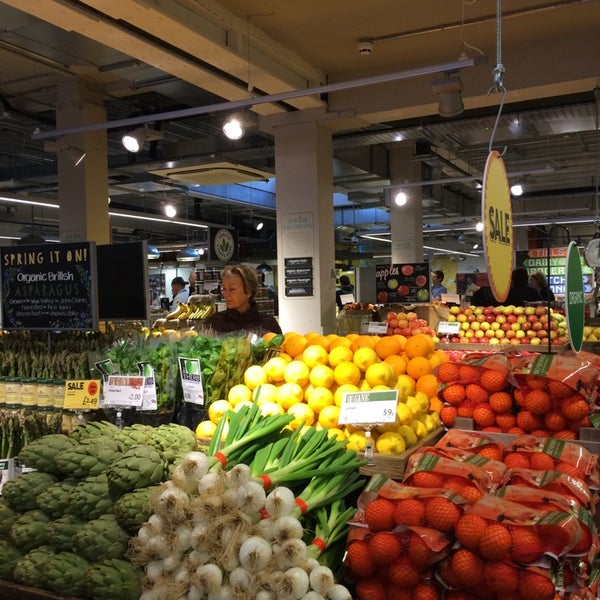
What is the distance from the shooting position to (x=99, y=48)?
21.7ft

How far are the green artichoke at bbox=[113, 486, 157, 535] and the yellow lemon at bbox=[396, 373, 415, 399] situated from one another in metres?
1.21

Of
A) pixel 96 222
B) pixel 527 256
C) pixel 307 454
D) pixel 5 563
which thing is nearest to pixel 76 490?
pixel 5 563

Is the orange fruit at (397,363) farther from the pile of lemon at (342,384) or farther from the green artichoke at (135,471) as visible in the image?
the green artichoke at (135,471)

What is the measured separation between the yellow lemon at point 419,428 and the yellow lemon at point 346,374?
0.30m

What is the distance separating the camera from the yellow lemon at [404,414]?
8.43 ft

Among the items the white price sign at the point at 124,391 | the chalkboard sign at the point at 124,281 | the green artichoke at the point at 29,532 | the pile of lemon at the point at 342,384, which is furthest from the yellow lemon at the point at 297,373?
the chalkboard sign at the point at 124,281

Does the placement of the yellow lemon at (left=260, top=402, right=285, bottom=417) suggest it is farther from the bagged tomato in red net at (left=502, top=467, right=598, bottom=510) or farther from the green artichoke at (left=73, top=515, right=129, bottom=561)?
the bagged tomato in red net at (left=502, top=467, right=598, bottom=510)

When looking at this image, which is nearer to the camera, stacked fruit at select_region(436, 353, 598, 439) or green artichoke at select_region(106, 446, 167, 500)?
green artichoke at select_region(106, 446, 167, 500)

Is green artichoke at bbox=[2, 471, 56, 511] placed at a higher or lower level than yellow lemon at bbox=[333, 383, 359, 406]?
lower

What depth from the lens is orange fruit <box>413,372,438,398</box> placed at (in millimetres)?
2947

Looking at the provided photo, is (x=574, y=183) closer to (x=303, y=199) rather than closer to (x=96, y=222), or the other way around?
(x=303, y=199)

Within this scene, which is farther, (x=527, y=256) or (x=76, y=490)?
(x=527, y=256)

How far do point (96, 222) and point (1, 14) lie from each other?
8.87 ft

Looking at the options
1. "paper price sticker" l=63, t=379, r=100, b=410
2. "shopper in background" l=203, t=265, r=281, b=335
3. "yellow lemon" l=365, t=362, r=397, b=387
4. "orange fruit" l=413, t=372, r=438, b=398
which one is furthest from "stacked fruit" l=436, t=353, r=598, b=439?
"shopper in background" l=203, t=265, r=281, b=335
